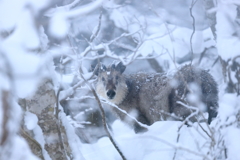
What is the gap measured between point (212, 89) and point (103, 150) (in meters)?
2.15

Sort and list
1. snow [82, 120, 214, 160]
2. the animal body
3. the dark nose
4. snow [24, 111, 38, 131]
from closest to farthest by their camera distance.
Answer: snow [24, 111, 38, 131] → snow [82, 120, 214, 160] → the animal body → the dark nose

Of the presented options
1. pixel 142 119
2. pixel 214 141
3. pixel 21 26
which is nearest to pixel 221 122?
pixel 214 141

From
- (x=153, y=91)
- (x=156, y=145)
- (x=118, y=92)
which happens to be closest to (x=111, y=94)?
(x=118, y=92)

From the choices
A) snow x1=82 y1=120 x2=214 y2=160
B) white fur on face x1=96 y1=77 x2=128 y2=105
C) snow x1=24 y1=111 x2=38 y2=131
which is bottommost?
white fur on face x1=96 y1=77 x2=128 y2=105

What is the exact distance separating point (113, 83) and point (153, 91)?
0.85m

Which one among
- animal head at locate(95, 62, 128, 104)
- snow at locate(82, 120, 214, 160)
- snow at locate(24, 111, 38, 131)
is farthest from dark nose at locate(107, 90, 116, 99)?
snow at locate(24, 111, 38, 131)

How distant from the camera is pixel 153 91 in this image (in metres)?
6.29

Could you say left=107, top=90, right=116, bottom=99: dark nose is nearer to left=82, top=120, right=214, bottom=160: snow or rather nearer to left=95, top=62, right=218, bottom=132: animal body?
left=95, top=62, right=218, bottom=132: animal body

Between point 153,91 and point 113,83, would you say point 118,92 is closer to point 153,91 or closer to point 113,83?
point 113,83

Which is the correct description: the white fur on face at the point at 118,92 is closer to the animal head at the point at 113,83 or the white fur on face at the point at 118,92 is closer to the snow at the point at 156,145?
the animal head at the point at 113,83

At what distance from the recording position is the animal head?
6.63 metres

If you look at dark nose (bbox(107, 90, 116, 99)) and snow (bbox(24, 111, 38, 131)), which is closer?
snow (bbox(24, 111, 38, 131))

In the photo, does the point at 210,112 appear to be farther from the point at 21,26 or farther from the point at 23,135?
the point at 21,26

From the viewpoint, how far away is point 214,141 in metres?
3.03
